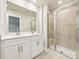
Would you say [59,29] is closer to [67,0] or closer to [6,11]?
[67,0]

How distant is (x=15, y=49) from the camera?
1.66 meters

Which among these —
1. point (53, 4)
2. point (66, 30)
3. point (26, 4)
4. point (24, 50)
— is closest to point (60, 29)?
point (66, 30)

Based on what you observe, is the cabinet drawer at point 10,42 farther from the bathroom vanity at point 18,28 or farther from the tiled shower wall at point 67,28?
the tiled shower wall at point 67,28

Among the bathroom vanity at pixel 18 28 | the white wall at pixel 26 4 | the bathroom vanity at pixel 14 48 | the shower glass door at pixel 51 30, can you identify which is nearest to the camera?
the bathroom vanity at pixel 14 48

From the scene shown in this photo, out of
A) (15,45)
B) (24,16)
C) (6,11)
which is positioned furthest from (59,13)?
(15,45)

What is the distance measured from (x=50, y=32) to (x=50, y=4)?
51.1 inches

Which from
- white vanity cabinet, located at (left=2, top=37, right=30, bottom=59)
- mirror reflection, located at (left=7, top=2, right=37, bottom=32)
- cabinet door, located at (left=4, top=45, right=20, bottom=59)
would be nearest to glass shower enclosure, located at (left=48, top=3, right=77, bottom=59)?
mirror reflection, located at (left=7, top=2, right=37, bottom=32)

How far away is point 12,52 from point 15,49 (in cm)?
10

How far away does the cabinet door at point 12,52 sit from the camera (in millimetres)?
1450

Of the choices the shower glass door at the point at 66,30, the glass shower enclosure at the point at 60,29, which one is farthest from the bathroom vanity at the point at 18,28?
the shower glass door at the point at 66,30


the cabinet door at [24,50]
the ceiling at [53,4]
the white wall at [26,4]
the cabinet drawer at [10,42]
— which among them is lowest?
the cabinet door at [24,50]

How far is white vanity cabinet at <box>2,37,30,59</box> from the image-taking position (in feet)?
4.69

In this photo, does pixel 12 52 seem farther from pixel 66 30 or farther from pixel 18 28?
pixel 66 30

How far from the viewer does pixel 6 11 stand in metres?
1.97
